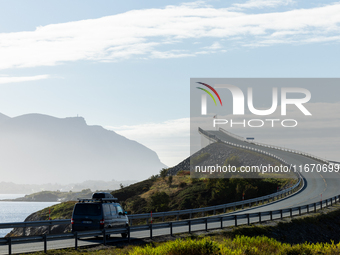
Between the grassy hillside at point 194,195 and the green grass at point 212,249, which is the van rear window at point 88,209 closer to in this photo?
the green grass at point 212,249

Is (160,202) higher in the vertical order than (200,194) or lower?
lower

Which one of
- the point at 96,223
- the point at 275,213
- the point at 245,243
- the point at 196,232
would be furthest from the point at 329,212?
the point at 96,223

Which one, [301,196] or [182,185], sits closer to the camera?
[301,196]

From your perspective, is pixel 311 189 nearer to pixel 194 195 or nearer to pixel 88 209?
pixel 194 195

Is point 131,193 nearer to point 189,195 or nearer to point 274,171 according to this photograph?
point 189,195

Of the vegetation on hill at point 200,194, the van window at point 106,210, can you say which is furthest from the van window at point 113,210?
the vegetation on hill at point 200,194

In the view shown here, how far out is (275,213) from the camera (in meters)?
31.1

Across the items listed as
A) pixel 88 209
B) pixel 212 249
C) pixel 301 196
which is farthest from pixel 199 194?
pixel 212 249

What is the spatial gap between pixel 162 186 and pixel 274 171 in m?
19.5

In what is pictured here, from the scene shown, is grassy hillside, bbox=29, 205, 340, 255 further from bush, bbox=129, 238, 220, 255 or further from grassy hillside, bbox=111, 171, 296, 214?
grassy hillside, bbox=111, 171, 296, 214

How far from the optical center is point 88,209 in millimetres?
20234

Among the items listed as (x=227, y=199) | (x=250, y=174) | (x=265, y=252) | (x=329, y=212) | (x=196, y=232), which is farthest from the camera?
(x=250, y=174)

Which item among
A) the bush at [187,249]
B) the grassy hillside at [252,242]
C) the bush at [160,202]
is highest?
the bush at [187,249]

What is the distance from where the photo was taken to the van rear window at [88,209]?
20062 mm
